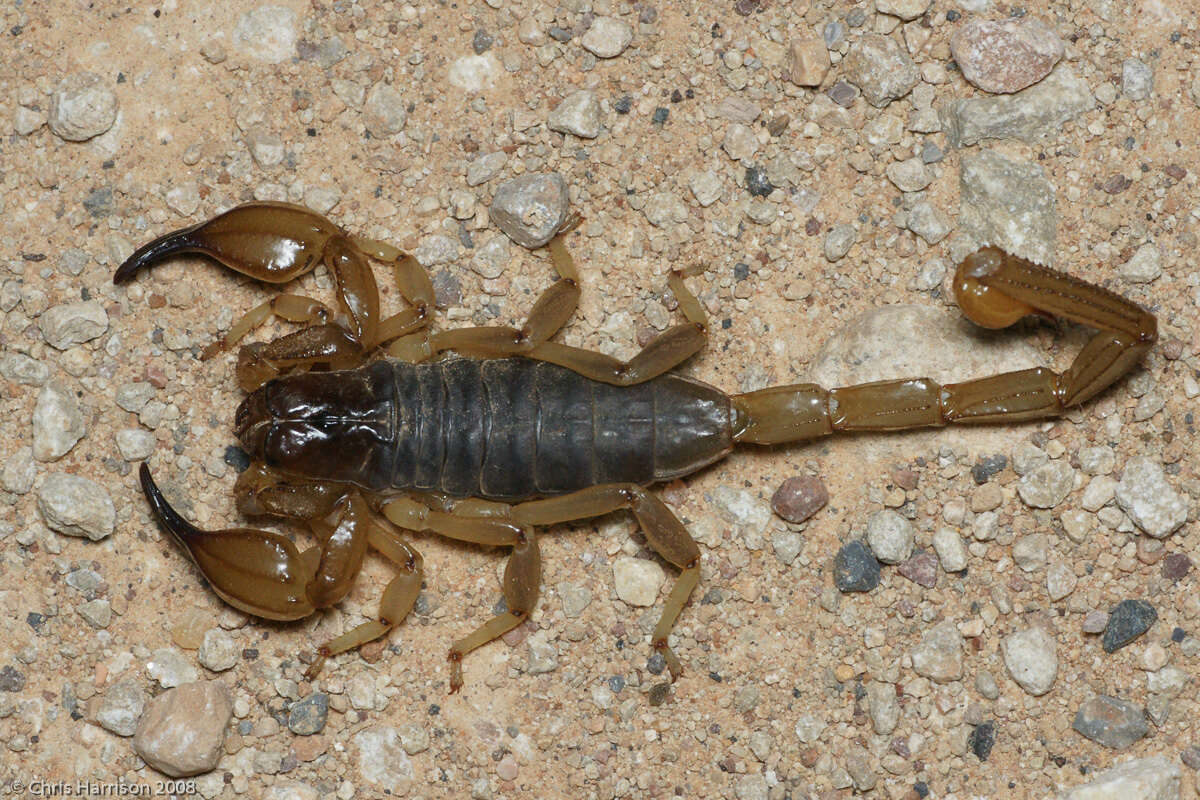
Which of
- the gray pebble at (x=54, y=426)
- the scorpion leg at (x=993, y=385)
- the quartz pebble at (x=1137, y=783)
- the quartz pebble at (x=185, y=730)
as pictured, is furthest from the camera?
the gray pebble at (x=54, y=426)

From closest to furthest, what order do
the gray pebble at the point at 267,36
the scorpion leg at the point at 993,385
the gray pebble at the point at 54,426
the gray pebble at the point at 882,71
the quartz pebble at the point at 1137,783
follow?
the scorpion leg at the point at 993,385, the quartz pebble at the point at 1137,783, the gray pebble at the point at 54,426, the gray pebble at the point at 882,71, the gray pebble at the point at 267,36

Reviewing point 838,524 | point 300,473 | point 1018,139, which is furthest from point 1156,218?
point 300,473

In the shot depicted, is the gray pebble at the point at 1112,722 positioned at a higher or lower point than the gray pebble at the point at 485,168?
lower

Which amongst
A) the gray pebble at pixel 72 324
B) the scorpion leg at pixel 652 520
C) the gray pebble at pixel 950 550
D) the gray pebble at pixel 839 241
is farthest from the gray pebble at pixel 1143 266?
the gray pebble at pixel 72 324

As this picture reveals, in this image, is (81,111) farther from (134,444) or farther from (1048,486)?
(1048,486)

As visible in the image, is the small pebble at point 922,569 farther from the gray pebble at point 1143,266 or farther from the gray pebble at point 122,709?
the gray pebble at point 122,709

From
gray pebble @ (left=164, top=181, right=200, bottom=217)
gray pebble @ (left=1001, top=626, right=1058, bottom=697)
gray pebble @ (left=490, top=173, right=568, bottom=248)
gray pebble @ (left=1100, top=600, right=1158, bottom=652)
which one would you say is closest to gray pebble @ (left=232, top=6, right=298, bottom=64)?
gray pebble @ (left=164, top=181, right=200, bottom=217)

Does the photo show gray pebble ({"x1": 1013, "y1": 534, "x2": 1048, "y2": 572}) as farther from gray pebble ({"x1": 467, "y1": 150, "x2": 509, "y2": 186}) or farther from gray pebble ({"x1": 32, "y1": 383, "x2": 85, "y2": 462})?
gray pebble ({"x1": 32, "y1": 383, "x2": 85, "y2": 462})
